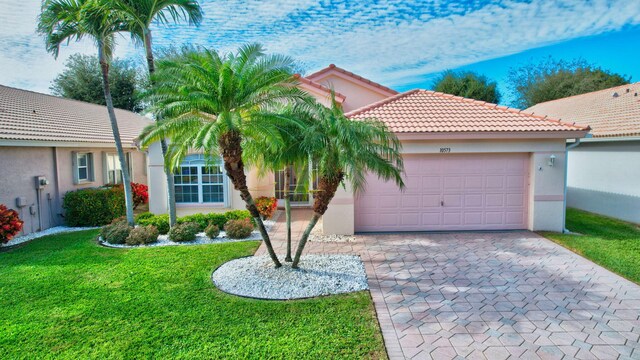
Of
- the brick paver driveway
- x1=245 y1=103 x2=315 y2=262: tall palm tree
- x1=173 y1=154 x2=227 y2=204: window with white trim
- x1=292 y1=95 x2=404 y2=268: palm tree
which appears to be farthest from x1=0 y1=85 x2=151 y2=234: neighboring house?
the brick paver driveway

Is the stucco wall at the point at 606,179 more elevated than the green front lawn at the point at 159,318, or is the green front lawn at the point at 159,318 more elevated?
the stucco wall at the point at 606,179

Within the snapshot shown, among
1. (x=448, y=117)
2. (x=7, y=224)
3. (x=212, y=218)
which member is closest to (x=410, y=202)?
(x=448, y=117)

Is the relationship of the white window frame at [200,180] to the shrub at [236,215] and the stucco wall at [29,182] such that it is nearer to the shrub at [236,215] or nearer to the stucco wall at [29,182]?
the shrub at [236,215]

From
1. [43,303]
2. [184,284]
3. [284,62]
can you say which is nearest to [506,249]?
[284,62]

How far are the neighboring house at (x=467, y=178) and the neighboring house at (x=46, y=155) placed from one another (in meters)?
10.4

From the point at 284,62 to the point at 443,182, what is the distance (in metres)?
6.93

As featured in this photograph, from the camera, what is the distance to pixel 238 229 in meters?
11.6

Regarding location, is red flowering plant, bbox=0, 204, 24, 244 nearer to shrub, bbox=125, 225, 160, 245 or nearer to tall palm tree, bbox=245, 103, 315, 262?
shrub, bbox=125, 225, 160, 245

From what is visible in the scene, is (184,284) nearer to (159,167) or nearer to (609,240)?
(159,167)

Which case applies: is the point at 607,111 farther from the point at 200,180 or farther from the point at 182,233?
→ the point at 182,233

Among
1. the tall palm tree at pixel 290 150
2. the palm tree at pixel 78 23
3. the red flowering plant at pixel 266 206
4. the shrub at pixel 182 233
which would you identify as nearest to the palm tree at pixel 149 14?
the palm tree at pixel 78 23

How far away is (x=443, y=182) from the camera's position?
1207 cm

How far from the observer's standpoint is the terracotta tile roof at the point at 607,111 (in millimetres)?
13783

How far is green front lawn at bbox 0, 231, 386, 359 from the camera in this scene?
5141mm
